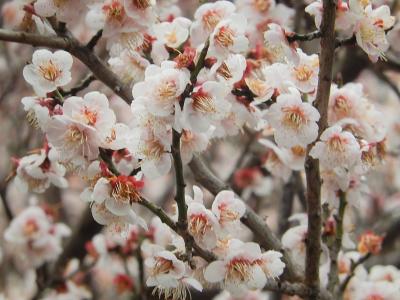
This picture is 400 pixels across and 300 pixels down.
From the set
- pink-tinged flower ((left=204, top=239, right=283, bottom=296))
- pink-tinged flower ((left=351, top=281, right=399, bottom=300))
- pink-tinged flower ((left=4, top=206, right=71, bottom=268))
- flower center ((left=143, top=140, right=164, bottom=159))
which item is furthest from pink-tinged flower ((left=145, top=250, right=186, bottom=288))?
pink-tinged flower ((left=4, top=206, right=71, bottom=268))

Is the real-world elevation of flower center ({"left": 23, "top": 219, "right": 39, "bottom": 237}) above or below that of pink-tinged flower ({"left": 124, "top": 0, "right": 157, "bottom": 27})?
below

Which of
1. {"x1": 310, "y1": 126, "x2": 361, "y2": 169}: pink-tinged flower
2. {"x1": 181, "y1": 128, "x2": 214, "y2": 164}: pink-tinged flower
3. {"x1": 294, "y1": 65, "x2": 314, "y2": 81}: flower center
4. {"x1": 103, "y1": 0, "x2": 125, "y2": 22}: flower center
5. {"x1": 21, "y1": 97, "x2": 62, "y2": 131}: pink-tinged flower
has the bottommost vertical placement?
{"x1": 181, "y1": 128, "x2": 214, "y2": 164}: pink-tinged flower

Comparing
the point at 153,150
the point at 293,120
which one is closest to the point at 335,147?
the point at 293,120

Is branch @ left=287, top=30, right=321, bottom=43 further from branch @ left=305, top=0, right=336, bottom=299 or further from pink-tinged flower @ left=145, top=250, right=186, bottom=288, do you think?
pink-tinged flower @ left=145, top=250, right=186, bottom=288

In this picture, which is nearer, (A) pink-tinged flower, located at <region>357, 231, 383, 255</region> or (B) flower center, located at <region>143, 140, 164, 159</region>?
(B) flower center, located at <region>143, 140, 164, 159</region>

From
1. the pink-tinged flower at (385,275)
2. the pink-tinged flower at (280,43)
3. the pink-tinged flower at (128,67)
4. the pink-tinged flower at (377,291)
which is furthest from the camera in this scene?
the pink-tinged flower at (385,275)

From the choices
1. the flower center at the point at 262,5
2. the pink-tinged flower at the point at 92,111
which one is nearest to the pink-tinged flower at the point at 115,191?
the pink-tinged flower at the point at 92,111

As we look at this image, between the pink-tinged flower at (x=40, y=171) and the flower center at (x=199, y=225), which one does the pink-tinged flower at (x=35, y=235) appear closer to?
the pink-tinged flower at (x=40, y=171)
